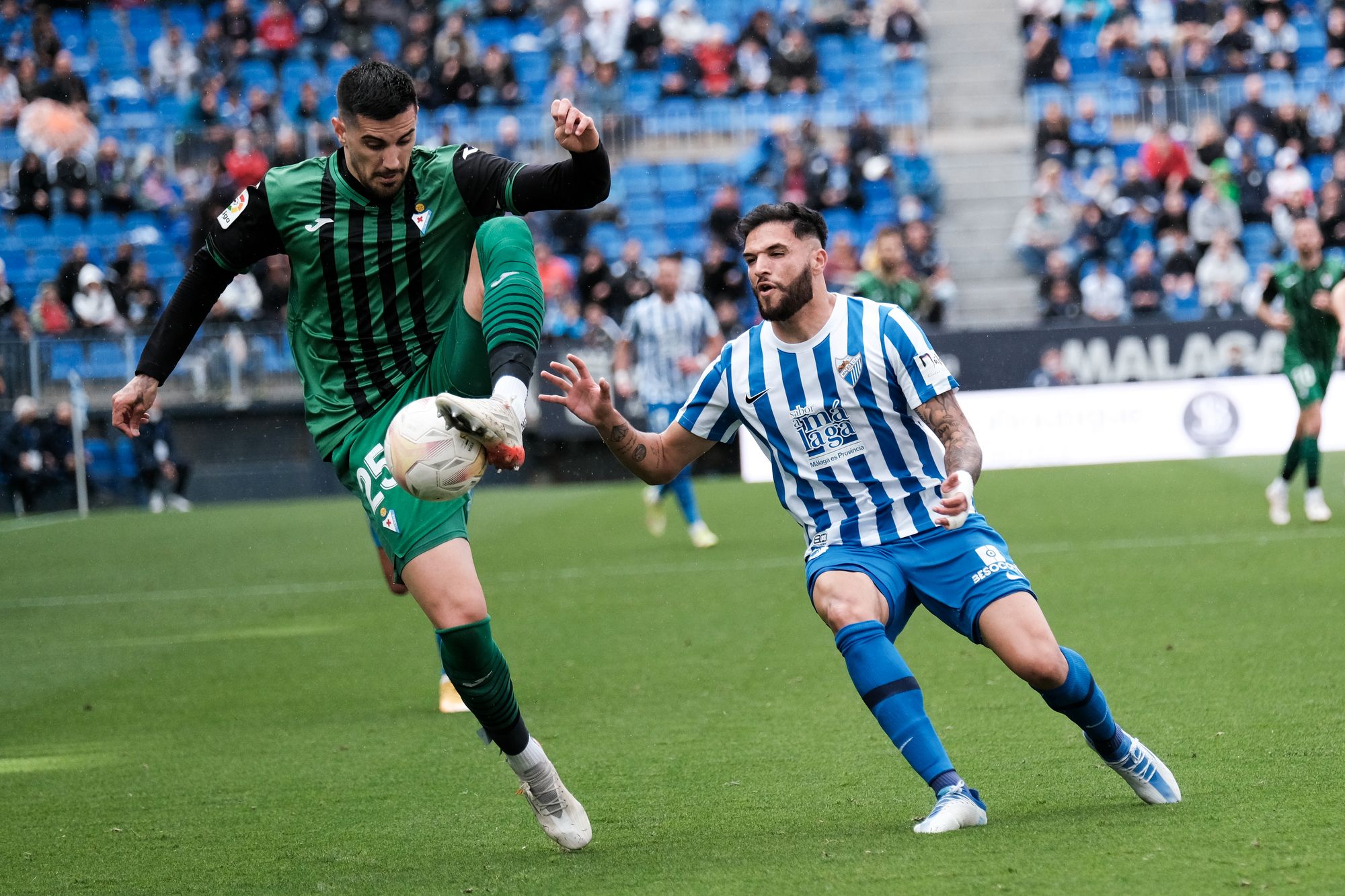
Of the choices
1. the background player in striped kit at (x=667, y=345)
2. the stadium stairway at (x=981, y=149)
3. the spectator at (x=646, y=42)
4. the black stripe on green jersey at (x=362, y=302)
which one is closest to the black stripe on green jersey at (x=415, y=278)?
the black stripe on green jersey at (x=362, y=302)

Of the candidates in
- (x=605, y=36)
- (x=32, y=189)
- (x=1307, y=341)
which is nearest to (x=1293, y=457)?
(x=1307, y=341)

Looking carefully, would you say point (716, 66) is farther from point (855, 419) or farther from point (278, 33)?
point (855, 419)

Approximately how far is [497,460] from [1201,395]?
13900 mm

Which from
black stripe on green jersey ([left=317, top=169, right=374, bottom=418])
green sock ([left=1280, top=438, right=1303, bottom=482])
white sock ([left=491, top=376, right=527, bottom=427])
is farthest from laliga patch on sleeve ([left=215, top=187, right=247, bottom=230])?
green sock ([left=1280, top=438, right=1303, bottom=482])

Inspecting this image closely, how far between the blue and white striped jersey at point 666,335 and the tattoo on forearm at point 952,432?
816 cm

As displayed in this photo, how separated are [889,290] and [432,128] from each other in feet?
43.6

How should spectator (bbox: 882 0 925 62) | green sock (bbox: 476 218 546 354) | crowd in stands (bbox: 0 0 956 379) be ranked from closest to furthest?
1. green sock (bbox: 476 218 546 354)
2. crowd in stands (bbox: 0 0 956 379)
3. spectator (bbox: 882 0 925 62)

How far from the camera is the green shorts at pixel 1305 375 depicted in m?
11.2

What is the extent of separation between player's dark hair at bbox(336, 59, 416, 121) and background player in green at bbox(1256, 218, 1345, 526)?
27.0 feet

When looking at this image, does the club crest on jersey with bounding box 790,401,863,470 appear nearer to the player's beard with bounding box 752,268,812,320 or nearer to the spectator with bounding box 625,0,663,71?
the player's beard with bounding box 752,268,812,320

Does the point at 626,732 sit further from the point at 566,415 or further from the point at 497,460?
the point at 566,415

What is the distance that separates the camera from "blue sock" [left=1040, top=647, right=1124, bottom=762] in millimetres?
4219

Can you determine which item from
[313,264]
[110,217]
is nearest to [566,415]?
[110,217]

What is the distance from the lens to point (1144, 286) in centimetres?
1925
